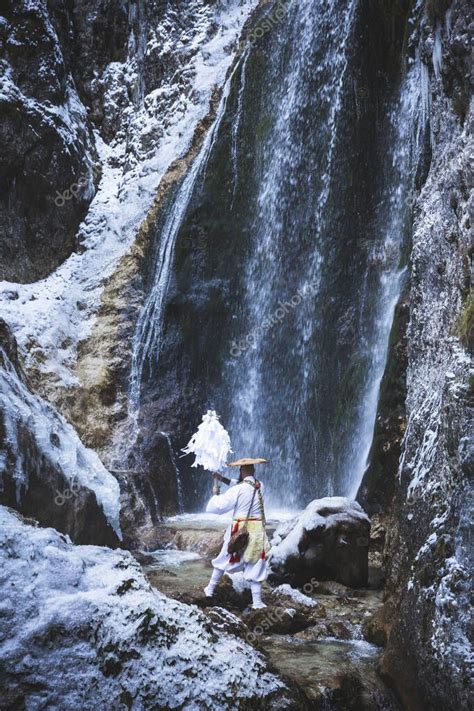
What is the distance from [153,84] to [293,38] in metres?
6.06

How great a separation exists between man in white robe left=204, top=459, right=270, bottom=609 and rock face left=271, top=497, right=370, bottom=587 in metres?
1.41

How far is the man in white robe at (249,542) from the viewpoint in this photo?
6.45 m

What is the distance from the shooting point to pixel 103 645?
3297 millimetres

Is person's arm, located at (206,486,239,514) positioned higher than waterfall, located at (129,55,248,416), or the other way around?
waterfall, located at (129,55,248,416)

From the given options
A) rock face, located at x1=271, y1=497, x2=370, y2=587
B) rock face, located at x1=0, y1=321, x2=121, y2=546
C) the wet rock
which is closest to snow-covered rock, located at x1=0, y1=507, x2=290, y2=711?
rock face, located at x1=0, y1=321, x2=121, y2=546

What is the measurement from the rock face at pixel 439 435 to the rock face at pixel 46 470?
3.36 m

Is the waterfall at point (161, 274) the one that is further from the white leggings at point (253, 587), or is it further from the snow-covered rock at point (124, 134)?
the white leggings at point (253, 587)

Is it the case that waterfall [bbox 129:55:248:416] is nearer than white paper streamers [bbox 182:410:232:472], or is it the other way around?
white paper streamers [bbox 182:410:232:472]

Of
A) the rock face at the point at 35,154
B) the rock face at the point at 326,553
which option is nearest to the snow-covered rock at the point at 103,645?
the rock face at the point at 326,553

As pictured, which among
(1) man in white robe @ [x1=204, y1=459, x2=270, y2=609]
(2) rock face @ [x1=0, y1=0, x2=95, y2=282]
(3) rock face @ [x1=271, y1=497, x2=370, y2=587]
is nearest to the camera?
(1) man in white robe @ [x1=204, y1=459, x2=270, y2=609]

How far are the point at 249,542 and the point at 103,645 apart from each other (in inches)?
132

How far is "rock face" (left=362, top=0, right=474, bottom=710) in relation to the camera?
3750mm

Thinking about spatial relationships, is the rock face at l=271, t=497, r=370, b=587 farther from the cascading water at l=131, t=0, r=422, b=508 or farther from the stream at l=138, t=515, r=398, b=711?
the cascading water at l=131, t=0, r=422, b=508

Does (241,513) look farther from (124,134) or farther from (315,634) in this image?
(124,134)
